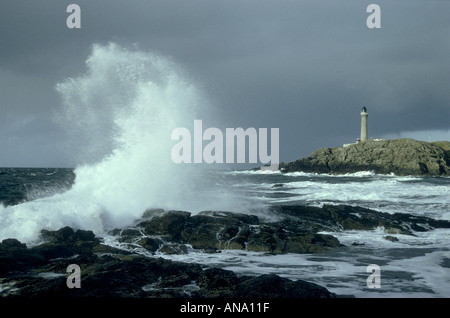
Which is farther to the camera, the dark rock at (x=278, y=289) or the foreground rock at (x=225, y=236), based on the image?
the foreground rock at (x=225, y=236)

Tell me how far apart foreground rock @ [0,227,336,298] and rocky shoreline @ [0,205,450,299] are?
15mm

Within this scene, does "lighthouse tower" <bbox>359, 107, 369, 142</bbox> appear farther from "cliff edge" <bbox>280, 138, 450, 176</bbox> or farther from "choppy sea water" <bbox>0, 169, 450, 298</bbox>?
"choppy sea water" <bbox>0, 169, 450, 298</bbox>

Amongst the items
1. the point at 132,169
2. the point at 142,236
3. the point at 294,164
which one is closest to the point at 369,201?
the point at 132,169

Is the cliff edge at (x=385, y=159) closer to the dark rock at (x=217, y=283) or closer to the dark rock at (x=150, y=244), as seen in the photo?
the dark rock at (x=150, y=244)

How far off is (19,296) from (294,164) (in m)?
71.4

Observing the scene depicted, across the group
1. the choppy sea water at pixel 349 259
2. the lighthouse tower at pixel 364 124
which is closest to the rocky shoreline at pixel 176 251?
the choppy sea water at pixel 349 259

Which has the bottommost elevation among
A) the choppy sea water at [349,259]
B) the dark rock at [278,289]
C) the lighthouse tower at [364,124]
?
the choppy sea water at [349,259]

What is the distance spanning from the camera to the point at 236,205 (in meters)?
16.1

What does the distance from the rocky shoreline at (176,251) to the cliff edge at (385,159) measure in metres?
47.2

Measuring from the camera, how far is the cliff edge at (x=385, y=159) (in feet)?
183

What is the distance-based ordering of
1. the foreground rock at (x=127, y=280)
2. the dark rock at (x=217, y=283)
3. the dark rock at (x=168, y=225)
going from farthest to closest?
the dark rock at (x=168, y=225), the dark rock at (x=217, y=283), the foreground rock at (x=127, y=280)

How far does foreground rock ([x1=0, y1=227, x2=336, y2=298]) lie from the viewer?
17.9 feet

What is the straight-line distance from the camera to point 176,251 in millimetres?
9352
